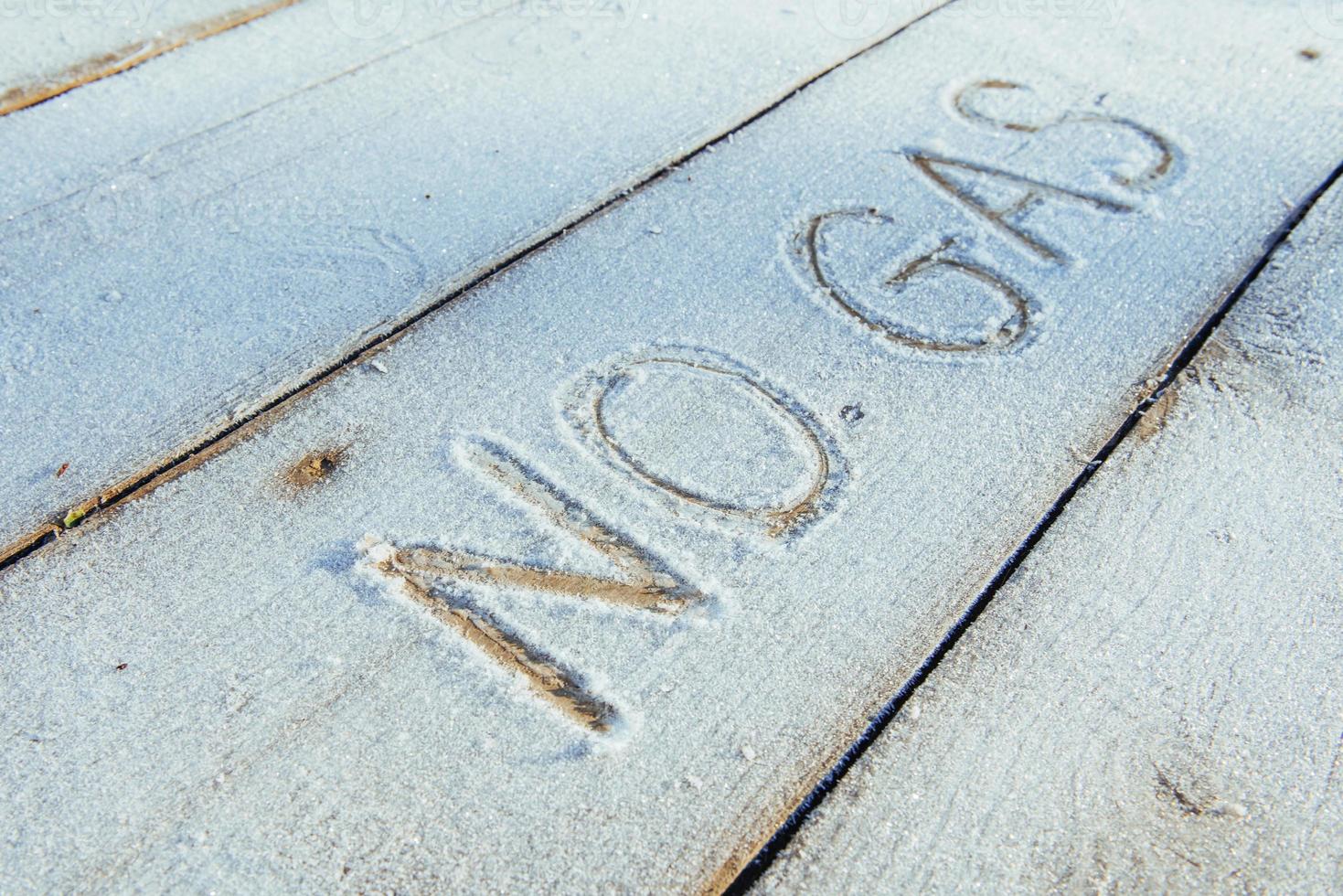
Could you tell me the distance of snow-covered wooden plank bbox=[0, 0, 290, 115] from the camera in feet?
7.44

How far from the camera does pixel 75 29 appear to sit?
2416 mm

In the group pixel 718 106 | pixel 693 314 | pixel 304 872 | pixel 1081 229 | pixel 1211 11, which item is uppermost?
pixel 1211 11

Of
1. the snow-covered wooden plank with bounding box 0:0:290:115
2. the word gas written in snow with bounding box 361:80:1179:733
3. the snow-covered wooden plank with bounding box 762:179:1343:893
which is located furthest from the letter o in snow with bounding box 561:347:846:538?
the snow-covered wooden plank with bounding box 0:0:290:115

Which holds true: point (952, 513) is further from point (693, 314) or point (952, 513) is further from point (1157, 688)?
point (693, 314)

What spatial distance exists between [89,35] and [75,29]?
46 mm

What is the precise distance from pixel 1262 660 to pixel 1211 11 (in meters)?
2.07

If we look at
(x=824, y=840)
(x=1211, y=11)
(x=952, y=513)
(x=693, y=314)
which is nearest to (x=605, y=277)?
(x=693, y=314)

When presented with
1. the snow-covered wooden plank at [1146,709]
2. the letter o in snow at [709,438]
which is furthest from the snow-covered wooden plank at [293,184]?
the snow-covered wooden plank at [1146,709]

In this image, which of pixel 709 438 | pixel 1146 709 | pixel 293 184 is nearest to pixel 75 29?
pixel 293 184

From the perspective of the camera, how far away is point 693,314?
1812mm

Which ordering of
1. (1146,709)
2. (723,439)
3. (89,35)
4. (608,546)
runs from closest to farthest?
(1146,709)
(608,546)
(723,439)
(89,35)

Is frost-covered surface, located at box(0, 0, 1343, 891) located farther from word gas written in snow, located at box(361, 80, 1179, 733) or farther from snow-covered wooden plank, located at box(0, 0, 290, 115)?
snow-covered wooden plank, located at box(0, 0, 290, 115)

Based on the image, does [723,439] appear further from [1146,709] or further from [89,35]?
[89,35]

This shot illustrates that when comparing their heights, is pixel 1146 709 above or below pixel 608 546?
above
